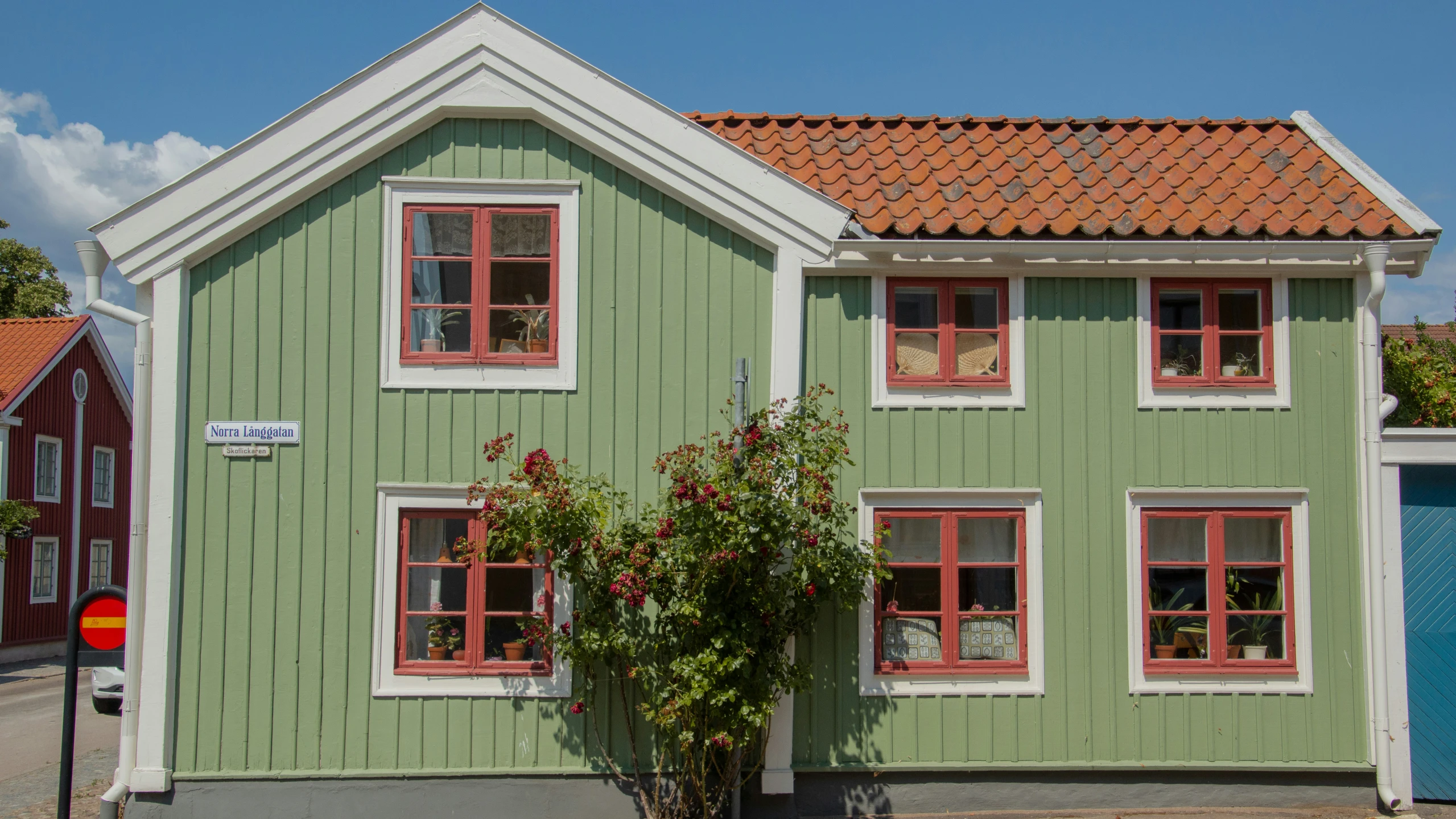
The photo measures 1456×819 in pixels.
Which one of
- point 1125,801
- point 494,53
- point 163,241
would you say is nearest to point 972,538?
point 1125,801

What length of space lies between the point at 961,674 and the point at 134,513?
655 centimetres

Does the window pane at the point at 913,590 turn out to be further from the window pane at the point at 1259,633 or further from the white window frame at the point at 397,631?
the white window frame at the point at 397,631

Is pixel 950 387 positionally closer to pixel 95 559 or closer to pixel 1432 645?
pixel 1432 645

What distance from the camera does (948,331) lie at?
8.84 metres

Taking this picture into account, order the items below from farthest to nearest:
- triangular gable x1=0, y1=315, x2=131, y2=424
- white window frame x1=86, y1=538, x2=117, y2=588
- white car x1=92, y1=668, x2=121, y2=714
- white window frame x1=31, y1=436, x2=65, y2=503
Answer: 1. white window frame x1=86, y1=538, x2=117, y2=588
2. white window frame x1=31, y1=436, x2=65, y2=503
3. triangular gable x1=0, y1=315, x2=131, y2=424
4. white car x1=92, y1=668, x2=121, y2=714

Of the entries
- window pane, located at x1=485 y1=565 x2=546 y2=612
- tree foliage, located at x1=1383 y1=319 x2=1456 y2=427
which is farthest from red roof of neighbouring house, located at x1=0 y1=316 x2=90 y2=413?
tree foliage, located at x1=1383 y1=319 x2=1456 y2=427

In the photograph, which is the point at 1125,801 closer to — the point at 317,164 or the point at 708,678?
the point at 708,678

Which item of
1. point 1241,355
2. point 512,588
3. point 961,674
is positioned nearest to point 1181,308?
point 1241,355

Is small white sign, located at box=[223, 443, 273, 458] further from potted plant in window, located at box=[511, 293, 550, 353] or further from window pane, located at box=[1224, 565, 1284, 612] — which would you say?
window pane, located at box=[1224, 565, 1284, 612]

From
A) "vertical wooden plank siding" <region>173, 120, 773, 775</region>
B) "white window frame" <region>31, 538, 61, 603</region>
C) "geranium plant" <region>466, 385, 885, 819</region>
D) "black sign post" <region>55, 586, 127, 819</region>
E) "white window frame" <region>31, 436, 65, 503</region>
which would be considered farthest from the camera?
"white window frame" <region>31, 436, 65, 503</region>

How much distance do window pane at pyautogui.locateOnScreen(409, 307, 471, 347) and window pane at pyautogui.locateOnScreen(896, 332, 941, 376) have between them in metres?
3.49

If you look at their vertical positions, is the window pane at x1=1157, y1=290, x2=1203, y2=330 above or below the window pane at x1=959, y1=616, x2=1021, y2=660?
above

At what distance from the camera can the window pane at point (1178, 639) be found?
8773 millimetres

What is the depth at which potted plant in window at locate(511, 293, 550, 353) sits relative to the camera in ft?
28.5
